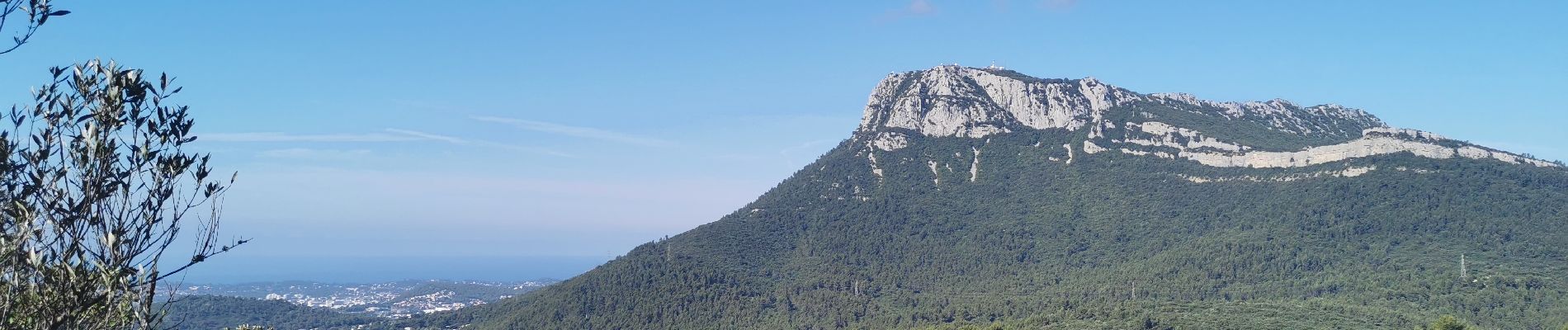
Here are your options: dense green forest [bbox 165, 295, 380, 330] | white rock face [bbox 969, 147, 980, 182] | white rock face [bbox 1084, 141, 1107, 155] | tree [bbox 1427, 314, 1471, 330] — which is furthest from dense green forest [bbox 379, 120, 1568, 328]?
dense green forest [bbox 165, 295, 380, 330]

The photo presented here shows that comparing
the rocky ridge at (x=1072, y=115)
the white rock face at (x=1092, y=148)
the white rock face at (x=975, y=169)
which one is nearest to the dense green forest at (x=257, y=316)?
the rocky ridge at (x=1072, y=115)

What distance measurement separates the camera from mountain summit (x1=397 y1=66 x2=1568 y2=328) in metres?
70.5

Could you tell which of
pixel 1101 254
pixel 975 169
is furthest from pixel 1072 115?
pixel 1101 254

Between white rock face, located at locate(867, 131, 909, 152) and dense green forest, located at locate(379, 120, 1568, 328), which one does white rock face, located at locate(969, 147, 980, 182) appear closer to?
dense green forest, located at locate(379, 120, 1568, 328)

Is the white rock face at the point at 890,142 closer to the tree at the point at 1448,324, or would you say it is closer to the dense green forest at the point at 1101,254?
the dense green forest at the point at 1101,254

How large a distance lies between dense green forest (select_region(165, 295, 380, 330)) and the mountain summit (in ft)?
55.2

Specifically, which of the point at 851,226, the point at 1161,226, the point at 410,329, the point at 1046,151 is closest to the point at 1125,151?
the point at 1046,151

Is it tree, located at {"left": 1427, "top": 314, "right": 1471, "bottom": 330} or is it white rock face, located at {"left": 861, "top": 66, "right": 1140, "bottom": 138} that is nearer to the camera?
tree, located at {"left": 1427, "top": 314, "right": 1471, "bottom": 330}

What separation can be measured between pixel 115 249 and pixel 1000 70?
14264cm

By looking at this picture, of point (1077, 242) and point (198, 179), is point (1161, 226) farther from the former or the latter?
point (198, 179)

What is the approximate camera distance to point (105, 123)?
285 inches

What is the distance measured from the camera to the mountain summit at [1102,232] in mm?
70500

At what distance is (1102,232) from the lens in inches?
Answer: 3949

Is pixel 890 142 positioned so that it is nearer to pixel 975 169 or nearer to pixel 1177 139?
pixel 975 169
